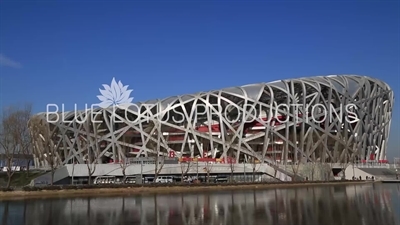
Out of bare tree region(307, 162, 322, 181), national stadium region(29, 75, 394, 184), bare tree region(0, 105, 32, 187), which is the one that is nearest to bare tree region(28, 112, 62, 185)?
national stadium region(29, 75, 394, 184)

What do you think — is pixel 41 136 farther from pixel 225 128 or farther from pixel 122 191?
pixel 122 191

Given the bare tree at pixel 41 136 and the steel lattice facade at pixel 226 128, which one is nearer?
the steel lattice facade at pixel 226 128

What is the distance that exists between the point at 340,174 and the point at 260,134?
54.3ft

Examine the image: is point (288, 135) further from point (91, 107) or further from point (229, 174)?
point (91, 107)

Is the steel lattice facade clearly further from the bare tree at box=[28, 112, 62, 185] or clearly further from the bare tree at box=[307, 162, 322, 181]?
the bare tree at box=[307, 162, 322, 181]

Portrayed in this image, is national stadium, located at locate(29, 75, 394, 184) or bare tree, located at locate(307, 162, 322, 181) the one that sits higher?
national stadium, located at locate(29, 75, 394, 184)

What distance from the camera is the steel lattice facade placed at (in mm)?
74500

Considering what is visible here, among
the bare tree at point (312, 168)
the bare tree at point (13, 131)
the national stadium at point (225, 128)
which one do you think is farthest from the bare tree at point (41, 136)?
the bare tree at point (312, 168)

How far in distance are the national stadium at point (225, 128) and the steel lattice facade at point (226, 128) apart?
19 centimetres

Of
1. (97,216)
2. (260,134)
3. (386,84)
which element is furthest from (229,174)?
(386,84)

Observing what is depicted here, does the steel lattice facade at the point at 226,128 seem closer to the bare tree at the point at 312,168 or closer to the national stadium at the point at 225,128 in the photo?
the national stadium at the point at 225,128

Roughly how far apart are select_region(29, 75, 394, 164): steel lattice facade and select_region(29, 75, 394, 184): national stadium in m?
0.19

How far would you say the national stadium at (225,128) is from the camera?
74438 millimetres

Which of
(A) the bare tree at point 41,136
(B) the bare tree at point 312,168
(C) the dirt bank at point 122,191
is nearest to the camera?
(C) the dirt bank at point 122,191
